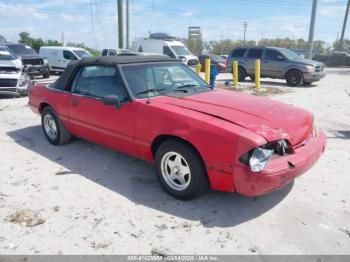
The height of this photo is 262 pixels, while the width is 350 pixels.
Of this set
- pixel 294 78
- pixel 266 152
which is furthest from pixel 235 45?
pixel 266 152

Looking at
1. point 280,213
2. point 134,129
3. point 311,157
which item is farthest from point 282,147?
point 134,129

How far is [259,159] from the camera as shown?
10.5ft

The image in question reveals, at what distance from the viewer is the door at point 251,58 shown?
646 inches

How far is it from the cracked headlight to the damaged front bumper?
0.13 ft

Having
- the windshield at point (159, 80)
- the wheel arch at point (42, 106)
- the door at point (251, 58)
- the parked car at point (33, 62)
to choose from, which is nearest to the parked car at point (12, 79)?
the parked car at point (33, 62)

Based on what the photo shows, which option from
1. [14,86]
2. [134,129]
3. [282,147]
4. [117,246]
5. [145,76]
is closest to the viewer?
[117,246]

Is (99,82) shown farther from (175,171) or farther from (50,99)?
(175,171)

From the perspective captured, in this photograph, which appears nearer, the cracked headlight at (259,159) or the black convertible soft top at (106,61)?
the cracked headlight at (259,159)

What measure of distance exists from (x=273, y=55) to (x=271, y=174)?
542 inches

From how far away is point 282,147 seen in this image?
3387 mm

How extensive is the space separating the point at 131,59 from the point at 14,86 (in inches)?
296

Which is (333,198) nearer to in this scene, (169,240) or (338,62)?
(169,240)

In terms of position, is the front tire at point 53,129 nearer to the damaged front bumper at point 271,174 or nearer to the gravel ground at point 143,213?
the gravel ground at point 143,213

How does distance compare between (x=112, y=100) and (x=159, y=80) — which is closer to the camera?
(x=112, y=100)
